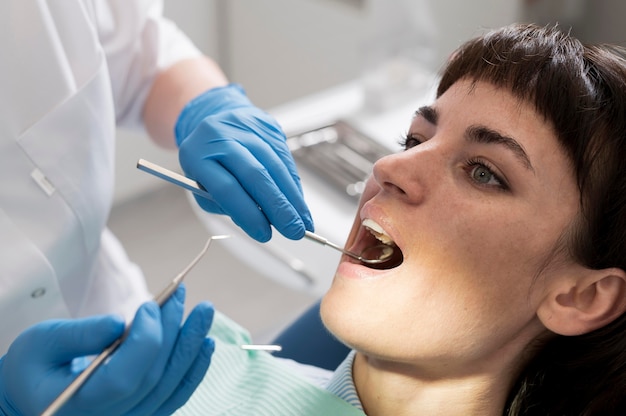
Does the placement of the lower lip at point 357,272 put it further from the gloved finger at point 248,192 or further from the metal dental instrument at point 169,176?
the metal dental instrument at point 169,176

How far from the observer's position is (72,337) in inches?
35.8

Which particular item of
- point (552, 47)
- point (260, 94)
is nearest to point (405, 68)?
point (552, 47)

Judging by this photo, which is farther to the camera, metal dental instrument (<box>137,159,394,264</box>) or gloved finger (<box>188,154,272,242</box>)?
gloved finger (<box>188,154,272,242</box>)

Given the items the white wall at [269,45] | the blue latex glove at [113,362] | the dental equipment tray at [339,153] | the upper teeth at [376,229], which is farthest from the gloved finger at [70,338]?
the white wall at [269,45]

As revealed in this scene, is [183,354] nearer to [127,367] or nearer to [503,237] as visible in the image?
[127,367]

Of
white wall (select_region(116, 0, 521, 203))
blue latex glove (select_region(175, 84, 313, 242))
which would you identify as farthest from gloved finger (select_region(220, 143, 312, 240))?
white wall (select_region(116, 0, 521, 203))

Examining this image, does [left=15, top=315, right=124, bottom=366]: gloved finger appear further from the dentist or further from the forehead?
the forehead

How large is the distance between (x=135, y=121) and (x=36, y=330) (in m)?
0.77

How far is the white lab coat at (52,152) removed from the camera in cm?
122

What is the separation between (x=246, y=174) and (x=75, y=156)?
13.8 inches

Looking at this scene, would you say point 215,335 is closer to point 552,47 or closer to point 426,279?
point 426,279

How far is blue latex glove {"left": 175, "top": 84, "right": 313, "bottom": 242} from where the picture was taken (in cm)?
112

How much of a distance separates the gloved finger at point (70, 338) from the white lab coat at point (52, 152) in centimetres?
31

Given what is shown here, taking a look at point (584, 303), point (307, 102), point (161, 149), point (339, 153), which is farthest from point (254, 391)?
point (161, 149)
